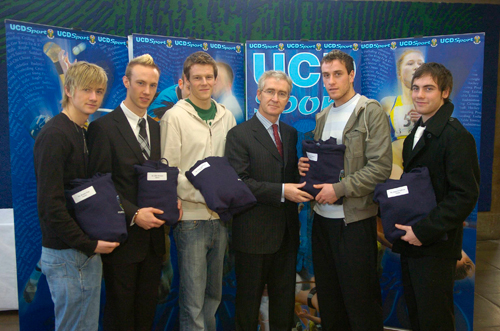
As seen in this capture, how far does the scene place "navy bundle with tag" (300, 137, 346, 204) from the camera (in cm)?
215

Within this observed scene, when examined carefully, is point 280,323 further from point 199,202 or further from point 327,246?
point 199,202

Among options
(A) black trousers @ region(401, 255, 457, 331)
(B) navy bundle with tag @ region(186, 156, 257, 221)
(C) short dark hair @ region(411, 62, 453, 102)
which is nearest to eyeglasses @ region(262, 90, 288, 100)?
(B) navy bundle with tag @ region(186, 156, 257, 221)

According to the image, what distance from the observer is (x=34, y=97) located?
253 centimetres

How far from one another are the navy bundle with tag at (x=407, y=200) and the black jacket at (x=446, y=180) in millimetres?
48

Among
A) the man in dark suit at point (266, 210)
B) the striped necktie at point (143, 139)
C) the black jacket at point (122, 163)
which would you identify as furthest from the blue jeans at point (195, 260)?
the striped necktie at point (143, 139)

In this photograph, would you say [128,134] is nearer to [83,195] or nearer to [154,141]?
[154,141]

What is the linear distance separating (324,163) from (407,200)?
1.70 ft

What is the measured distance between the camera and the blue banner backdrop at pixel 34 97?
2449 millimetres

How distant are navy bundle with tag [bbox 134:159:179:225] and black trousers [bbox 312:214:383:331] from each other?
1021 mm

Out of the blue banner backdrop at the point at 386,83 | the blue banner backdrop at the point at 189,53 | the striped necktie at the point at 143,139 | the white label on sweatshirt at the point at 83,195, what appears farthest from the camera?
the blue banner backdrop at the point at 386,83

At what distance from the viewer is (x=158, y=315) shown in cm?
296

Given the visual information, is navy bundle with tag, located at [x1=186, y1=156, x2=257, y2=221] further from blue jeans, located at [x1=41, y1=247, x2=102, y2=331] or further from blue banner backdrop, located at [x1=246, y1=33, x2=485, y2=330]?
blue banner backdrop, located at [x1=246, y1=33, x2=485, y2=330]

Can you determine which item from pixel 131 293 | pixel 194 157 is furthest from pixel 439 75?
pixel 131 293

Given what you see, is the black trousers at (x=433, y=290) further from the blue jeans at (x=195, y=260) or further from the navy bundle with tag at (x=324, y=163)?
the blue jeans at (x=195, y=260)
